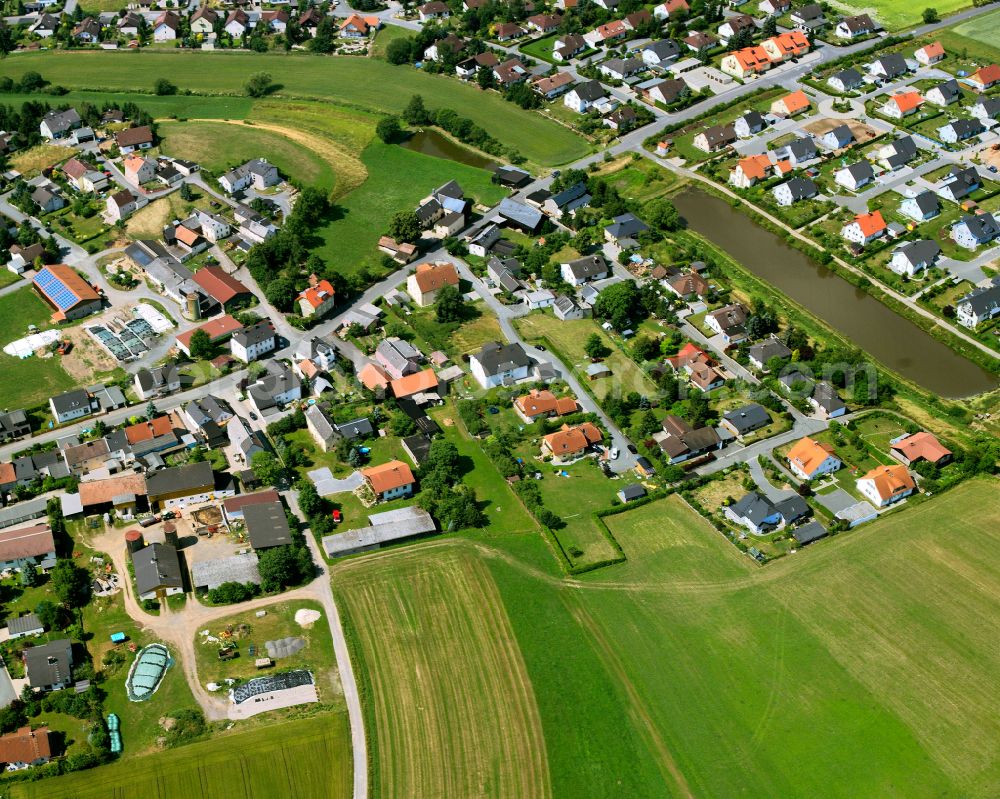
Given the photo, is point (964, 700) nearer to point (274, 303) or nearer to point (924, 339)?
point (924, 339)

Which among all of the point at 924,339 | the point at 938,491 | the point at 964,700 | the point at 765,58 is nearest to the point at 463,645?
the point at 964,700

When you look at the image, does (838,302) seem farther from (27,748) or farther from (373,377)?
(27,748)

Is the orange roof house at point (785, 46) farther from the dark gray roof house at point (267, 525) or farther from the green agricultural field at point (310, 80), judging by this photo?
the dark gray roof house at point (267, 525)

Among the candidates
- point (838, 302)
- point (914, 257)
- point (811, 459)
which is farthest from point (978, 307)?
point (811, 459)

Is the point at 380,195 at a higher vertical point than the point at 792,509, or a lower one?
higher

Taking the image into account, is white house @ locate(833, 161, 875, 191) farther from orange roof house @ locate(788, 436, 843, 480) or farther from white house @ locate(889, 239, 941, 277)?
orange roof house @ locate(788, 436, 843, 480)

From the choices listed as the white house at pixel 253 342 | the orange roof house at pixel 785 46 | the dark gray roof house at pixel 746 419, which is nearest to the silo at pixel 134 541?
the white house at pixel 253 342
